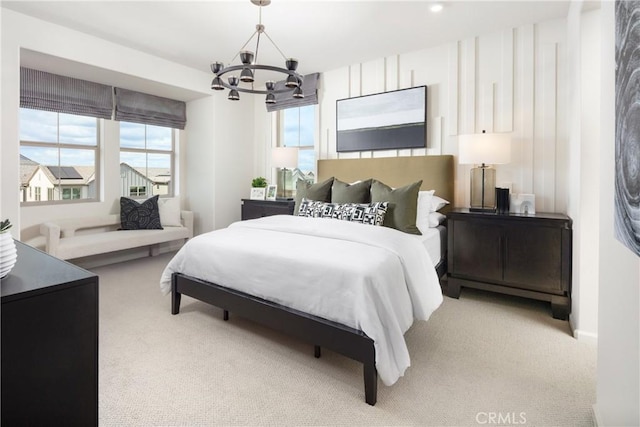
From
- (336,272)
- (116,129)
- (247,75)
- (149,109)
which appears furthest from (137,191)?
(336,272)

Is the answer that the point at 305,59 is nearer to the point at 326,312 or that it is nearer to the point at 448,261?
the point at 448,261

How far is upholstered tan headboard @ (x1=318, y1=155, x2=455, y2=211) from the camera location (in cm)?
365

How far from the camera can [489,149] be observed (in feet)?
10.1

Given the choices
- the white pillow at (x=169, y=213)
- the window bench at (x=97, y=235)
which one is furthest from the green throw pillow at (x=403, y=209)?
the white pillow at (x=169, y=213)

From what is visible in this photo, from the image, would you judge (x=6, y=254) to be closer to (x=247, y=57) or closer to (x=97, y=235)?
(x=247, y=57)

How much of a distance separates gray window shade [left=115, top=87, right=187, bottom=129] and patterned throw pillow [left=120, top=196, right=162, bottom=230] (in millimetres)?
1157

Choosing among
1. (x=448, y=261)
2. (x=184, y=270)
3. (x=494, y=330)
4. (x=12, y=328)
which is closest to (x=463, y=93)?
(x=448, y=261)

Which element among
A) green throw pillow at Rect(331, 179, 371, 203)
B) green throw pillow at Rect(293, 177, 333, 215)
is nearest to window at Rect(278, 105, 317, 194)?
green throw pillow at Rect(293, 177, 333, 215)

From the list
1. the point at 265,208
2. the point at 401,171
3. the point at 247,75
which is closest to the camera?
the point at 247,75

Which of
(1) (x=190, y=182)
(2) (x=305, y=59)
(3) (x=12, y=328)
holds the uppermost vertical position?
(2) (x=305, y=59)

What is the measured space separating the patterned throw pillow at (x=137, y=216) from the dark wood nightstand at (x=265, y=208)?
1.20 m

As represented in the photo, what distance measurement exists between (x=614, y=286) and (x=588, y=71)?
1.89m

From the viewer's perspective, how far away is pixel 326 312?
1901 millimetres

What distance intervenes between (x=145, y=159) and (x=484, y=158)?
4558 millimetres
